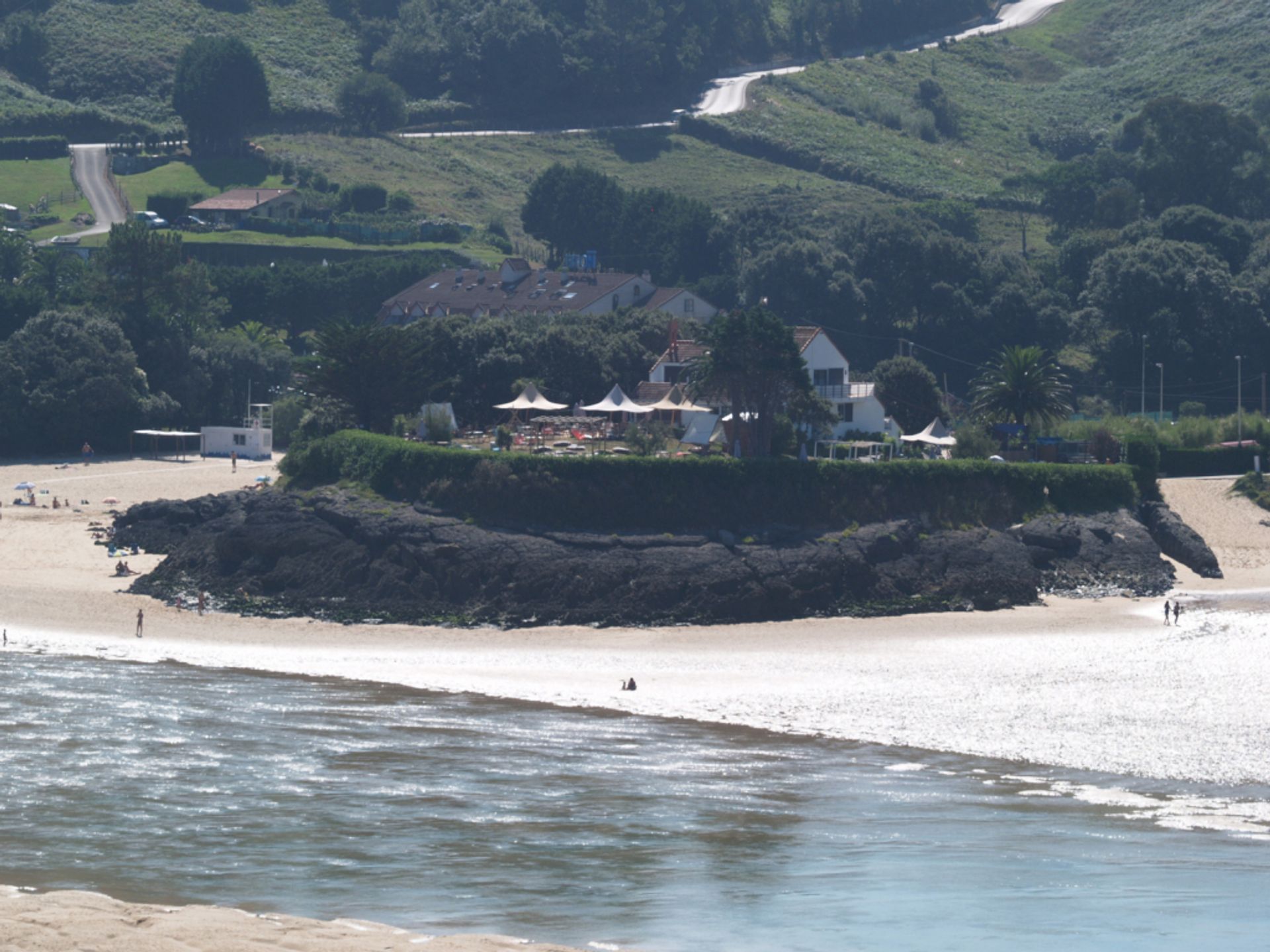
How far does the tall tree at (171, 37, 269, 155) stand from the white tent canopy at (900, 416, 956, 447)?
315 feet

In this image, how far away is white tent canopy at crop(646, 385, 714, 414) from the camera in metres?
67.0

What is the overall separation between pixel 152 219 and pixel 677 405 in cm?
7387

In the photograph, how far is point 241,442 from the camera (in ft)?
276

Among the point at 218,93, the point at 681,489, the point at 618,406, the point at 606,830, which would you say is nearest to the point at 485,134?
the point at 218,93

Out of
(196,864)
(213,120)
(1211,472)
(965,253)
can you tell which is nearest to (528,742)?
(196,864)

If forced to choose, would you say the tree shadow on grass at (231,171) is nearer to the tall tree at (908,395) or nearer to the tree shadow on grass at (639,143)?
the tree shadow on grass at (639,143)

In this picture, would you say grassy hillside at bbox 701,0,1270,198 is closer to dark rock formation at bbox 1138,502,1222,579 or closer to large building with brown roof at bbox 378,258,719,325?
large building with brown roof at bbox 378,258,719,325

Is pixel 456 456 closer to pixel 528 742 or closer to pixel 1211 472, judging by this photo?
pixel 528 742

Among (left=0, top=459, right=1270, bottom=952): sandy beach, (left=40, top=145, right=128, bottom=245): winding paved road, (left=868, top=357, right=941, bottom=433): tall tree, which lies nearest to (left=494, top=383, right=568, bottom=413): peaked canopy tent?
(left=868, top=357, right=941, bottom=433): tall tree

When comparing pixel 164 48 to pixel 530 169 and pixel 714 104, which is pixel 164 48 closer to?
pixel 530 169

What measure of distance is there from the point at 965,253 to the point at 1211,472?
36.9m

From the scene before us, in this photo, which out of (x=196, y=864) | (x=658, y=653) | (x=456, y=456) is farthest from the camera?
(x=456, y=456)

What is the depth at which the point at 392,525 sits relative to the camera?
52719mm

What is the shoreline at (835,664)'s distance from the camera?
36.0 meters
